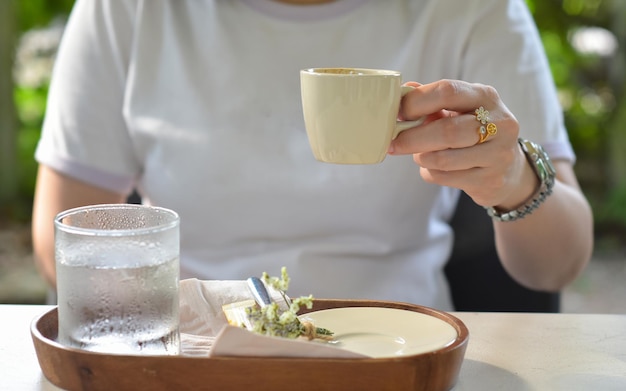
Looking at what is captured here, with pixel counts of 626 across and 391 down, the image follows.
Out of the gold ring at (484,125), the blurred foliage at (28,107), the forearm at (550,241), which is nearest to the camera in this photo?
the gold ring at (484,125)

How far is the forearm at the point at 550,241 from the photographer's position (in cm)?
135

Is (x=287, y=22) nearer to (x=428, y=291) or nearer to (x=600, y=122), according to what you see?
(x=428, y=291)

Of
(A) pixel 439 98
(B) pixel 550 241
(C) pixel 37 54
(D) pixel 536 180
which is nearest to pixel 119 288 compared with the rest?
(A) pixel 439 98

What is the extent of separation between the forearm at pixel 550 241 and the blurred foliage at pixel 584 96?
238cm

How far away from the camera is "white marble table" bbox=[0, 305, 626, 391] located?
0.87 m

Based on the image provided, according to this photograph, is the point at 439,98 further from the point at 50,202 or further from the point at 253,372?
the point at 50,202

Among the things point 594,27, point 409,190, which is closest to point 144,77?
point 409,190

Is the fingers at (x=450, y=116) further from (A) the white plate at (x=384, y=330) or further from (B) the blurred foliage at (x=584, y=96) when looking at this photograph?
(B) the blurred foliage at (x=584, y=96)

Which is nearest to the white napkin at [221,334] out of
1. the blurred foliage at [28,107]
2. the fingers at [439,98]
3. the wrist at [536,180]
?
the fingers at [439,98]

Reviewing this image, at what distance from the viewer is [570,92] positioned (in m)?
3.84

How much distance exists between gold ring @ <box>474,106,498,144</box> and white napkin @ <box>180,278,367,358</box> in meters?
0.30

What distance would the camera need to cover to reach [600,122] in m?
3.79

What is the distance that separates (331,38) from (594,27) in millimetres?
2568

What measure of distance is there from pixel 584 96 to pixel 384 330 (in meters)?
3.16
